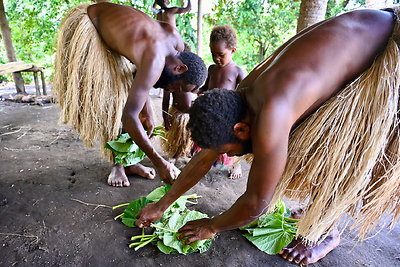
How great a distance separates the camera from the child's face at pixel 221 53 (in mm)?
2336

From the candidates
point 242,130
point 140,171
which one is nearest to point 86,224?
point 140,171

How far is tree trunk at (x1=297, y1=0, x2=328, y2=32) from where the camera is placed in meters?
2.02

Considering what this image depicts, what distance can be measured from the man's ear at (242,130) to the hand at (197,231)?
0.44 meters

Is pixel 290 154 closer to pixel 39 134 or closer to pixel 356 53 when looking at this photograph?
pixel 356 53

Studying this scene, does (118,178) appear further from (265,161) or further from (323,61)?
(323,61)

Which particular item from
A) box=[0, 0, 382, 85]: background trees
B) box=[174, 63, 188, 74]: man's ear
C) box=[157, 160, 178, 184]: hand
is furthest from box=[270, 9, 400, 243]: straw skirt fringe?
box=[0, 0, 382, 85]: background trees

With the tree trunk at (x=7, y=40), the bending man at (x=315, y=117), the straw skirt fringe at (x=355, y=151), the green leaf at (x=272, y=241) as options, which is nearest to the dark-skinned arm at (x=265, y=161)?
the bending man at (x=315, y=117)

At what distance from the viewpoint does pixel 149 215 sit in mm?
1396

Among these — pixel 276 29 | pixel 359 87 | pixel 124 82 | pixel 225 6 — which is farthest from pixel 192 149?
pixel 276 29

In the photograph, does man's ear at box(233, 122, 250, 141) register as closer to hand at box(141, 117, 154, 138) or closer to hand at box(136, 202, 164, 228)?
hand at box(136, 202, 164, 228)

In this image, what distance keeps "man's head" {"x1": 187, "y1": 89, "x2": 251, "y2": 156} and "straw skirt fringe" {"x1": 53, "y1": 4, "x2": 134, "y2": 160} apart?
4.03 feet

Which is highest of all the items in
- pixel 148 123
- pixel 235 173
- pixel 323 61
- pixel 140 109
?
pixel 323 61

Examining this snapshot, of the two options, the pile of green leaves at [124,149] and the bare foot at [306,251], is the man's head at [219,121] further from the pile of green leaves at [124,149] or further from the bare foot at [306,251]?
the pile of green leaves at [124,149]

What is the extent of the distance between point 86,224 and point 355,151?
1503 millimetres
